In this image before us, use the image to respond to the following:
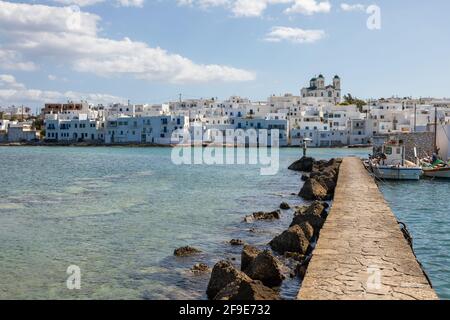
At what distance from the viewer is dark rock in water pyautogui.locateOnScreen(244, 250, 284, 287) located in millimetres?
11656

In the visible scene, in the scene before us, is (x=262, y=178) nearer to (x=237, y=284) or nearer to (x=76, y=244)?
(x=76, y=244)

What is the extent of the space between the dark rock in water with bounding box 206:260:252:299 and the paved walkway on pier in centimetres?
159

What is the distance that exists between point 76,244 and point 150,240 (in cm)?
237

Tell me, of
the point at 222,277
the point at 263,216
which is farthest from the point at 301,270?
the point at 263,216

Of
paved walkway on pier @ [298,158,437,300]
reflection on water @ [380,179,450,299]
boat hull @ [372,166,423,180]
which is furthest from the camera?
boat hull @ [372,166,423,180]

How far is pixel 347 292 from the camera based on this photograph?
842 centimetres

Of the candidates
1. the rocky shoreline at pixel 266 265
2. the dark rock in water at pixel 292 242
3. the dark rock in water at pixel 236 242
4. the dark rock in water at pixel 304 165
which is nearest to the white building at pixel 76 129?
the dark rock in water at pixel 304 165

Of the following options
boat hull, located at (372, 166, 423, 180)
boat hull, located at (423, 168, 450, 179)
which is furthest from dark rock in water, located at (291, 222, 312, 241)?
boat hull, located at (423, 168, 450, 179)

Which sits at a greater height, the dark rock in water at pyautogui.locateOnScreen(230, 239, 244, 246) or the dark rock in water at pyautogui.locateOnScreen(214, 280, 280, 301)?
the dark rock in water at pyautogui.locateOnScreen(214, 280, 280, 301)

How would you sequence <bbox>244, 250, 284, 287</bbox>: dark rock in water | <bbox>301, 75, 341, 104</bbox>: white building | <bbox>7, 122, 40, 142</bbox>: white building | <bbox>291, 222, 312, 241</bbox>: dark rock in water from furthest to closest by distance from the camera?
1. <bbox>301, 75, 341, 104</bbox>: white building
2. <bbox>7, 122, 40, 142</bbox>: white building
3. <bbox>291, 222, 312, 241</bbox>: dark rock in water
4. <bbox>244, 250, 284, 287</bbox>: dark rock in water

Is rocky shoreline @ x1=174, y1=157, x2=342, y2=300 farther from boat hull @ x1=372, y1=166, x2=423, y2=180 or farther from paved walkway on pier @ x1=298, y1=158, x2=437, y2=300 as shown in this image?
boat hull @ x1=372, y1=166, x2=423, y2=180

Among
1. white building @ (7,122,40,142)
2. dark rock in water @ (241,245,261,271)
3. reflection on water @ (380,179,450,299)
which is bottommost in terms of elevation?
reflection on water @ (380,179,450,299)

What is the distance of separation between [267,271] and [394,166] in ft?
82.5
